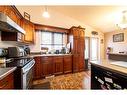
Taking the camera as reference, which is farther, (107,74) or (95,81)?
(95,81)

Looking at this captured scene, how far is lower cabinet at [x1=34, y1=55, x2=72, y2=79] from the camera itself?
3966mm

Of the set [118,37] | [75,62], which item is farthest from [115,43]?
[75,62]

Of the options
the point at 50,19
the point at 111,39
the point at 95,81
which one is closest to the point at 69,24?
the point at 50,19

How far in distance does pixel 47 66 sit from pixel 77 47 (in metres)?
1.64

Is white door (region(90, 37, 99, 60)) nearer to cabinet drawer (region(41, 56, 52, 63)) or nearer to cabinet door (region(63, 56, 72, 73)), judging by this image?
cabinet door (region(63, 56, 72, 73))

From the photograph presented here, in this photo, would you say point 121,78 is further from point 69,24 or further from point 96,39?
point 96,39

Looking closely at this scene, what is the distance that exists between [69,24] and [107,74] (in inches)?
157

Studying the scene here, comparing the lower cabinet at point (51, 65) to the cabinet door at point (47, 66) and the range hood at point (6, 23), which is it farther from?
the range hood at point (6, 23)

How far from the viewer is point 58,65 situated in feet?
14.8

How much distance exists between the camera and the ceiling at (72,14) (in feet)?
13.7

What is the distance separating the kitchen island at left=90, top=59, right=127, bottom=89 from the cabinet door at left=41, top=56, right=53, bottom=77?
2183 millimetres

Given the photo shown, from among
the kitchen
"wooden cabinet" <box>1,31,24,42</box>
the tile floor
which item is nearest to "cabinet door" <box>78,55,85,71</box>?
the kitchen

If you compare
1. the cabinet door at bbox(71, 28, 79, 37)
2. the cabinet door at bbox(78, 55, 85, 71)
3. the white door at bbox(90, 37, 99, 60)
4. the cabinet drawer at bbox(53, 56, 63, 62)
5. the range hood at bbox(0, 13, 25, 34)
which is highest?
the cabinet door at bbox(71, 28, 79, 37)

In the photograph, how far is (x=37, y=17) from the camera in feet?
15.1
